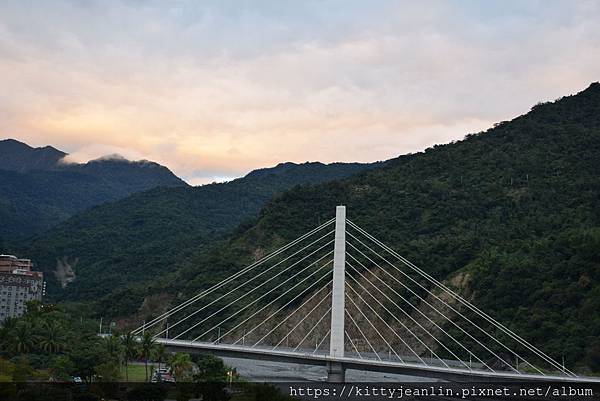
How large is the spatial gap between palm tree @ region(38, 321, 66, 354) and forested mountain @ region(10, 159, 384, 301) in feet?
164

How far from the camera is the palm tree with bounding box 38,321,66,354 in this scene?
4683cm

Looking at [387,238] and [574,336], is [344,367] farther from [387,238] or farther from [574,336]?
[387,238]

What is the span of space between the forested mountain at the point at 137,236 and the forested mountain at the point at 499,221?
72.6 feet

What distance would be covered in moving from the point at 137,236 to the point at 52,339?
257ft

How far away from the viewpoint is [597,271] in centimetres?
5253

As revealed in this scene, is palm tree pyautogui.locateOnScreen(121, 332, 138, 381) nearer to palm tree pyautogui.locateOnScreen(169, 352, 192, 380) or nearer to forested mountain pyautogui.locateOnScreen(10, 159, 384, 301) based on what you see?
palm tree pyautogui.locateOnScreen(169, 352, 192, 380)

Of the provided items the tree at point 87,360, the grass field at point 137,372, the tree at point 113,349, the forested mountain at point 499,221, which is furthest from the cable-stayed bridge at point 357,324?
the tree at point 87,360

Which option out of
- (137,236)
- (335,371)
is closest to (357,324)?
(335,371)

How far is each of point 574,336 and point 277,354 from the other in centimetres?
2010

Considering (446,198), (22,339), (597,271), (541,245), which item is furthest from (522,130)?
(22,339)

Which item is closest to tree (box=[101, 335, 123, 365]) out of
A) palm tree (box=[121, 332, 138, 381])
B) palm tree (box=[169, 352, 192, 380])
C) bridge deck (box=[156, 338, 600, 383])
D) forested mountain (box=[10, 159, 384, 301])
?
palm tree (box=[121, 332, 138, 381])

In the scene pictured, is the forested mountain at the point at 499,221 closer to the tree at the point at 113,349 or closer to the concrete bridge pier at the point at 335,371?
the concrete bridge pier at the point at 335,371

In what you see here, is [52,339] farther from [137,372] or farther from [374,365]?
[374,365]

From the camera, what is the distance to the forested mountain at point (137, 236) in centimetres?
10669
